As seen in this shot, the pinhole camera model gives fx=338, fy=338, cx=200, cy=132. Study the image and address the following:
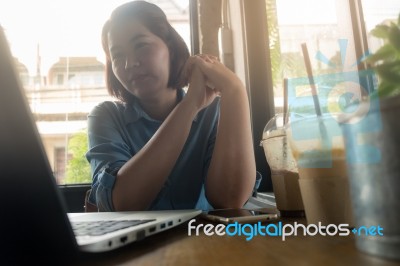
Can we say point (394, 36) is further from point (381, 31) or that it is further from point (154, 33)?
point (154, 33)

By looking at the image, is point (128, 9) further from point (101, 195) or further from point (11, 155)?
point (11, 155)

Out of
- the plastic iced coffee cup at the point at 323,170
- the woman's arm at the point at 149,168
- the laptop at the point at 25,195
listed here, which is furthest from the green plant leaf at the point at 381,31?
the woman's arm at the point at 149,168

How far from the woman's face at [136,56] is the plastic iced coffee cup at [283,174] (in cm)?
58

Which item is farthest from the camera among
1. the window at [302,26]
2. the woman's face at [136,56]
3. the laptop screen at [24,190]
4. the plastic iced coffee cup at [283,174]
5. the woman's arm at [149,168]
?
the window at [302,26]

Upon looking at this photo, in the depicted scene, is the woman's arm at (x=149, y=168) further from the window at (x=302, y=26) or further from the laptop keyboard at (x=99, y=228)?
the window at (x=302, y=26)

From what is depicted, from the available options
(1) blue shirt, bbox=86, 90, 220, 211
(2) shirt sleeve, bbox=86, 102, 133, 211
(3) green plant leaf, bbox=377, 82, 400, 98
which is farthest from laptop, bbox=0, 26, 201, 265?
(1) blue shirt, bbox=86, 90, 220, 211

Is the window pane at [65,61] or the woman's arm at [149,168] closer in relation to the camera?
the woman's arm at [149,168]

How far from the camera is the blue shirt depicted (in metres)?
0.97

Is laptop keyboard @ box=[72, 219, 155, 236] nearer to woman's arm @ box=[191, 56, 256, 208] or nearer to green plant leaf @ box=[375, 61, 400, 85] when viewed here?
green plant leaf @ box=[375, 61, 400, 85]

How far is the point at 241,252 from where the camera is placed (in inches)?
13.3

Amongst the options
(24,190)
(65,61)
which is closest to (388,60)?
(24,190)

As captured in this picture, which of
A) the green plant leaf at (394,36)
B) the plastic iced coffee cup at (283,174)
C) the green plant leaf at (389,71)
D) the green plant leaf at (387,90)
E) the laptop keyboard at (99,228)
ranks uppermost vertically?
the green plant leaf at (394,36)

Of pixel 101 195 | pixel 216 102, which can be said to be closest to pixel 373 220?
pixel 101 195

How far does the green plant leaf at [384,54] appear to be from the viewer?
289mm
